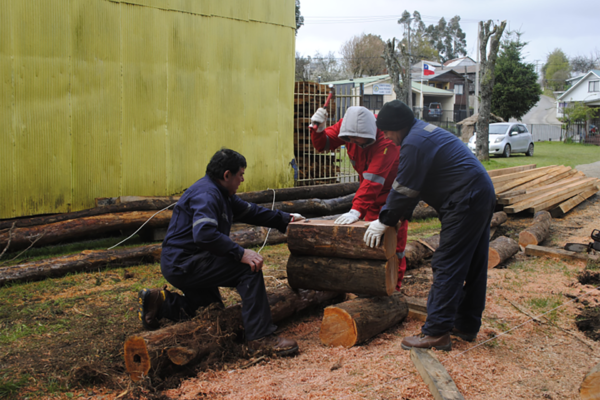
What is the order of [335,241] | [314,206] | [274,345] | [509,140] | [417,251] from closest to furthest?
[274,345], [335,241], [417,251], [314,206], [509,140]

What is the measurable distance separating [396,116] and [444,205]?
829 mm

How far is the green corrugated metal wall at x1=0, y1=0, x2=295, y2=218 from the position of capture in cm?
686

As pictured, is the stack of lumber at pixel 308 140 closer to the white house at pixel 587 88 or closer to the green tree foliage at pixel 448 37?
the white house at pixel 587 88

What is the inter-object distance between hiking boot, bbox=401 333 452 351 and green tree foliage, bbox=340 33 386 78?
5783cm

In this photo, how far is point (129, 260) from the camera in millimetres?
6410

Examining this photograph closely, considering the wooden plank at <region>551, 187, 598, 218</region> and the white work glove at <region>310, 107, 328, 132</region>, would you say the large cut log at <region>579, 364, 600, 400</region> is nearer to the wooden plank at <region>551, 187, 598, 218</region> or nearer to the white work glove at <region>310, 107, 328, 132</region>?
the white work glove at <region>310, 107, 328, 132</region>

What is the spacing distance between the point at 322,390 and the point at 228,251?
122 centimetres

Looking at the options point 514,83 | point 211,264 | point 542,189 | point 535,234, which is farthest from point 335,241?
point 514,83

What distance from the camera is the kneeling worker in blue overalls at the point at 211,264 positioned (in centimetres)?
363

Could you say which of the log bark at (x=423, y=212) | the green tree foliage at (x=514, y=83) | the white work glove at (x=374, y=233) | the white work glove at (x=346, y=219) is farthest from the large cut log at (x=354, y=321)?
the green tree foliage at (x=514, y=83)

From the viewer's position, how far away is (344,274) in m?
4.16

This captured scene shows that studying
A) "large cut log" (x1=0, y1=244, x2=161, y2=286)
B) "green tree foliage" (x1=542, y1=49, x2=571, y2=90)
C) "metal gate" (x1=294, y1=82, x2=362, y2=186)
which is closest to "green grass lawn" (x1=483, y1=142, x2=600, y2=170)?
"metal gate" (x1=294, y1=82, x2=362, y2=186)

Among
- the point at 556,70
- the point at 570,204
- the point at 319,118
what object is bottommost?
the point at 570,204

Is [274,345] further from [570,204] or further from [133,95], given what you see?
[570,204]
